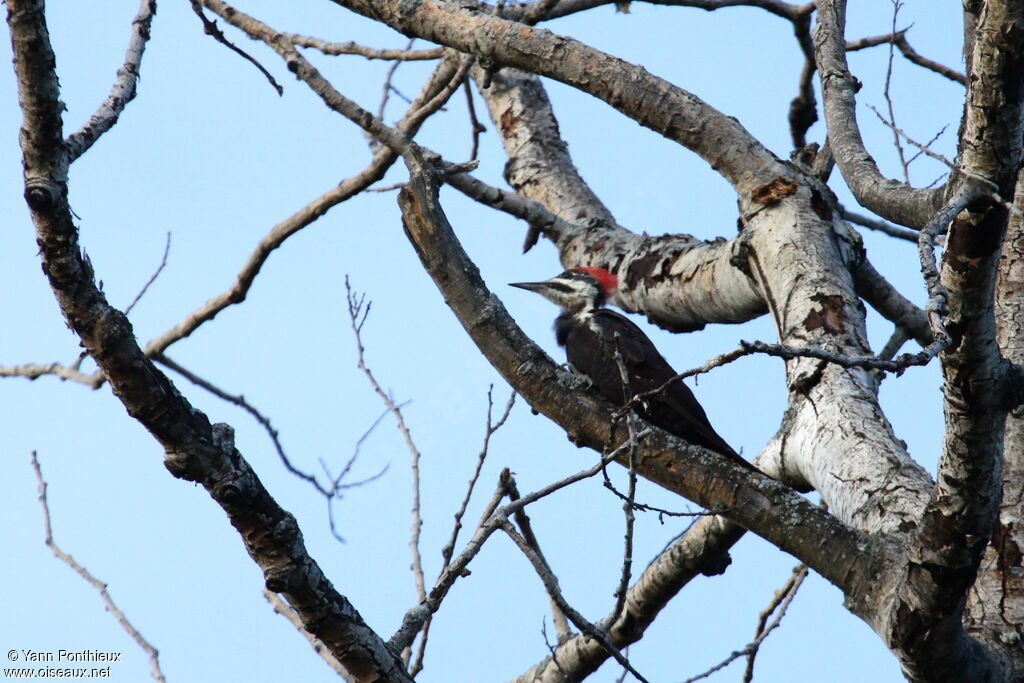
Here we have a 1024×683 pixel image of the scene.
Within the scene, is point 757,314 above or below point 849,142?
below

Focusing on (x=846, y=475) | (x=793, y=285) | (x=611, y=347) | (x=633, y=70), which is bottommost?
(x=846, y=475)

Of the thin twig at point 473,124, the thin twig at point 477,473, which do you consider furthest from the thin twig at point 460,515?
the thin twig at point 473,124

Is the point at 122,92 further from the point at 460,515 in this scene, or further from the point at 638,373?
the point at 638,373

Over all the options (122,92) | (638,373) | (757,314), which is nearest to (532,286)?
(638,373)

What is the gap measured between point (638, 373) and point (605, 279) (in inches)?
23.2

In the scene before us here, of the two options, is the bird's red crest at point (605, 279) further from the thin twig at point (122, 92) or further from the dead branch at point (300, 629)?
the thin twig at point (122, 92)

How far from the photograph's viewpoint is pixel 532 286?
5883mm

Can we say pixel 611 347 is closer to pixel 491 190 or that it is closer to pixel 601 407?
pixel 491 190

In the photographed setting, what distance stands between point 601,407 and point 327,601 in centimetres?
121

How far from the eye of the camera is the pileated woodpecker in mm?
4742

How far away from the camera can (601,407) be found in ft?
10.1

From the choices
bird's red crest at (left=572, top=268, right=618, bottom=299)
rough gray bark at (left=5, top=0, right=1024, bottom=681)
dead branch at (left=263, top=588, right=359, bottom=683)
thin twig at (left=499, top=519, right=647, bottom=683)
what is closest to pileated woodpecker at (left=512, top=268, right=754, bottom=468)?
bird's red crest at (left=572, top=268, right=618, bottom=299)

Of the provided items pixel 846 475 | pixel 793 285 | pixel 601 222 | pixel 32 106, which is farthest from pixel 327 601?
pixel 601 222

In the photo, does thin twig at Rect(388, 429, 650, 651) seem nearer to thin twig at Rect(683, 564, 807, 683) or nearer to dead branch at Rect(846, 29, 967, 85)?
thin twig at Rect(683, 564, 807, 683)
